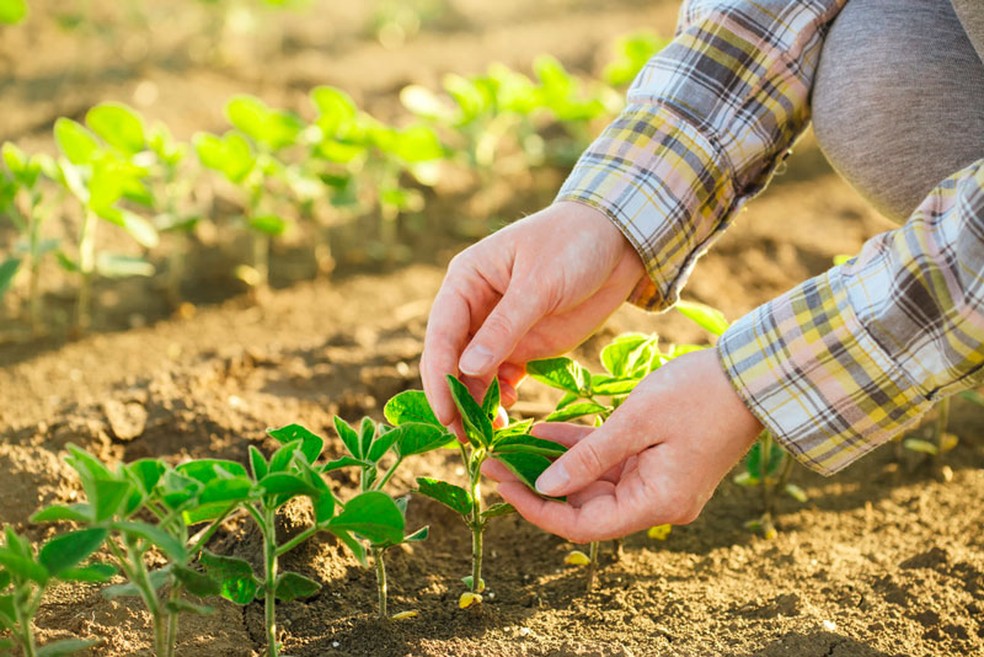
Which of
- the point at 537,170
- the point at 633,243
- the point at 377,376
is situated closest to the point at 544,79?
the point at 537,170

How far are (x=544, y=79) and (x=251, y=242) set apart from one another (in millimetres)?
898

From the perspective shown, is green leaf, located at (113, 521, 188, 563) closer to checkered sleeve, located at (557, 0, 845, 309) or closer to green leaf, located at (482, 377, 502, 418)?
green leaf, located at (482, 377, 502, 418)

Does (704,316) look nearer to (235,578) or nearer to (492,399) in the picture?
(492,399)

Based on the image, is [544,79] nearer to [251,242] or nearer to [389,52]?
[251,242]

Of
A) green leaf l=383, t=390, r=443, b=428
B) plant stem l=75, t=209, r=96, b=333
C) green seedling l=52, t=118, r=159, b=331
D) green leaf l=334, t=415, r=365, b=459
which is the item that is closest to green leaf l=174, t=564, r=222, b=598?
green leaf l=334, t=415, r=365, b=459

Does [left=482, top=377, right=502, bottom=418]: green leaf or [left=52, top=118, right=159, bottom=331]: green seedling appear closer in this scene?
[left=482, top=377, right=502, bottom=418]: green leaf

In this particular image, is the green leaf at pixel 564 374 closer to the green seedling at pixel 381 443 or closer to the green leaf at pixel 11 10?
the green seedling at pixel 381 443

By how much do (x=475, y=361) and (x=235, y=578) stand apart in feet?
1.35

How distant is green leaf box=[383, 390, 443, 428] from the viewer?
147 centimetres

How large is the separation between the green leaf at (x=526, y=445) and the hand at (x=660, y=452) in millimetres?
31

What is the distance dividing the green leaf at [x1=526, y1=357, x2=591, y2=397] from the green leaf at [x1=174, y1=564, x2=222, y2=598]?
543 millimetres

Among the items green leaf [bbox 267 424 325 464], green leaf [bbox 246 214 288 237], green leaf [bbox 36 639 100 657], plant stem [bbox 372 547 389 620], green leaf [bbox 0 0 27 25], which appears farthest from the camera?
green leaf [bbox 0 0 27 25]

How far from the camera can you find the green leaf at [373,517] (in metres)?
1.20

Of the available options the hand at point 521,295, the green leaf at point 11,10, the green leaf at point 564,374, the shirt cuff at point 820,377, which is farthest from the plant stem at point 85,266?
the shirt cuff at point 820,377
